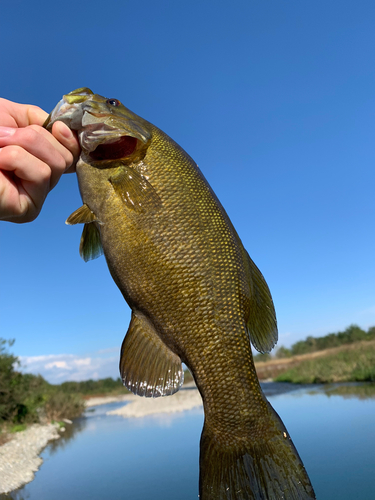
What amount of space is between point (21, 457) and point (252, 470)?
63.6 ft

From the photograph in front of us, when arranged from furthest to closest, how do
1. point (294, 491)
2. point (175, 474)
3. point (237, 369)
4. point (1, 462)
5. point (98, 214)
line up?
point (1, 462) < point (175, 474) < point (98, 214) < point (237, 369) < point (294, 491)

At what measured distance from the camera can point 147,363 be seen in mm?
2393

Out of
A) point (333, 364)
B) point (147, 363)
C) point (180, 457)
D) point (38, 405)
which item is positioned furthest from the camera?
point (333, 364)

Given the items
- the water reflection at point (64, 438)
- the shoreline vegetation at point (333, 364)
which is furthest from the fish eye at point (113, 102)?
the shoreline vegetation at point (333, 364)

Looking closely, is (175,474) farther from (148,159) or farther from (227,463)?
(148,159)

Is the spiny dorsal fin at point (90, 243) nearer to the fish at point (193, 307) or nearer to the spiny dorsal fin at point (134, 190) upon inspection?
the fish at point (193, 307)

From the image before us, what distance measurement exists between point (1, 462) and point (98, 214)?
17424 mm

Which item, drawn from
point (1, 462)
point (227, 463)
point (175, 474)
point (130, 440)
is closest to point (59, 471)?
point (1, 462)

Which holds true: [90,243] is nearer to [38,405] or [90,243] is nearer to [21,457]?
[21,457]

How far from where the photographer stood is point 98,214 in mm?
2527

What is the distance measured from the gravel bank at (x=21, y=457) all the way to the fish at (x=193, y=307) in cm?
1406

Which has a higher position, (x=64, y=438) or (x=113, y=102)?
(x=113, y=102)

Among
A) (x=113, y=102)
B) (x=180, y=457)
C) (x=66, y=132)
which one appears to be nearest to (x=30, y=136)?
(x=66, y=132)

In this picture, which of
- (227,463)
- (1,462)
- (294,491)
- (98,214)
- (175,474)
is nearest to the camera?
(294,491)
